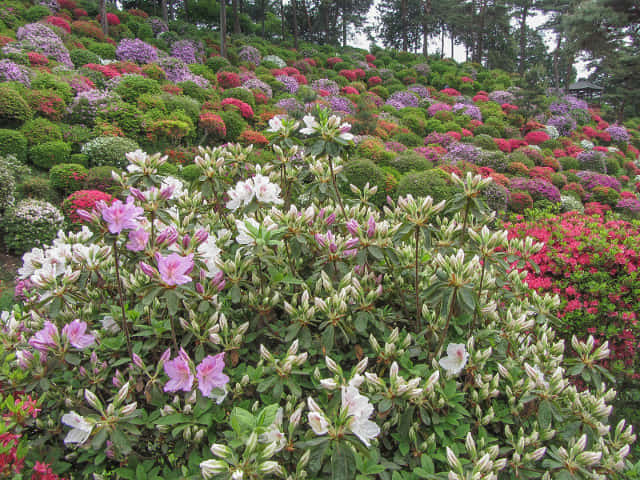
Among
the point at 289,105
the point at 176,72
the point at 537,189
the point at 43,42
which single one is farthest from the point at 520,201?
the point at 43,42

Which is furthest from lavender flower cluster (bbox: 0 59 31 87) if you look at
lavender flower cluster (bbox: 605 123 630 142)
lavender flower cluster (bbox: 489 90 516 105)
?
lavender flower cluster (bbox: 605 123 630 142)

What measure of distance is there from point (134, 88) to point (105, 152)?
357 cm

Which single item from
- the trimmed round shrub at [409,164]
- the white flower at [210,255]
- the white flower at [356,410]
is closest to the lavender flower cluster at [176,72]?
the trimmed round shrub at [409,164]

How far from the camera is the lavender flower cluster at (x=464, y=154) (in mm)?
11453

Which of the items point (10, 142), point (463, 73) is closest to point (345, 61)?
point (463, 73)

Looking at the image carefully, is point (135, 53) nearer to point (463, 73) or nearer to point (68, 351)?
point (68, 351)

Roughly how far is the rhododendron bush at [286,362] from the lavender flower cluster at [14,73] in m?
9.41

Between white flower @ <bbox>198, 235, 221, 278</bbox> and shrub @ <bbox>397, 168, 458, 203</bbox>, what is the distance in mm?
5868

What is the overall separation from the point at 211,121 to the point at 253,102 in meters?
3.41

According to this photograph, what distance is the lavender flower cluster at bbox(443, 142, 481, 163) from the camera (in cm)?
1145

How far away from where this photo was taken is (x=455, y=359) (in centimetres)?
150

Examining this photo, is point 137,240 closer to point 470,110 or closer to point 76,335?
point 76,335

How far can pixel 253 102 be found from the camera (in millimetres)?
12523

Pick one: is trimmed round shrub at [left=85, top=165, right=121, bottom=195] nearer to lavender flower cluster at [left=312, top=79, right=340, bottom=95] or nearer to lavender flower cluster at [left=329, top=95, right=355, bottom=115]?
lavender flower cluster at [left=329, top=95, right=355, bottom=115]
